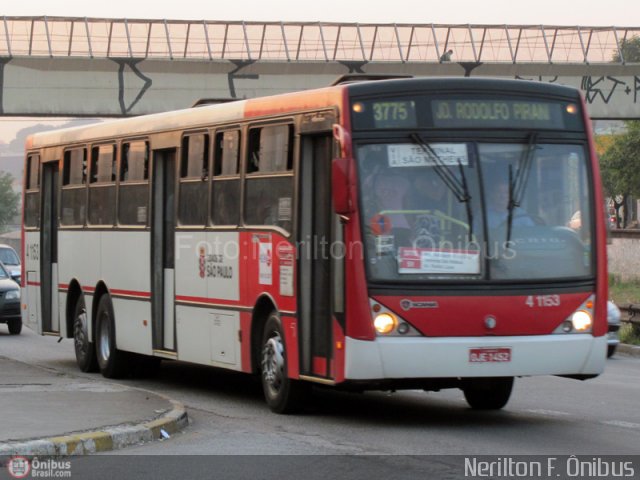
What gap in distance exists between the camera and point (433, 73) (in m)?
46.1

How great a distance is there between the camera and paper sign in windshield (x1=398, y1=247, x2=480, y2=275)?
1252 cm

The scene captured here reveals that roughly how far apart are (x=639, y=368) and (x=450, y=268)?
9920 millimetres

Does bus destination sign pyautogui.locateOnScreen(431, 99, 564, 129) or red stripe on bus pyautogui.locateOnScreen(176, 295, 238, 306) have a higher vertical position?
bus destination sign pyautogui.locateOnScreen(431, 99, 564, 129)

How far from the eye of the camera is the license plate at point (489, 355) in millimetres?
12484

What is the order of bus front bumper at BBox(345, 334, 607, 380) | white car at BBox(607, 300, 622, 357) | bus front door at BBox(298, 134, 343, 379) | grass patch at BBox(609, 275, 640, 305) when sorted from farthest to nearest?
grass patch at BBox(609, 275, 640, 305) < white car at BBox(607, 300, 622, 357) < bus front door at BBox(298, 134, 343, 379) < bus front bumper at BBox(345, 334, 607, 380)

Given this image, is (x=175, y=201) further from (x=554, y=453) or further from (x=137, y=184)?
(x=554, y=453)

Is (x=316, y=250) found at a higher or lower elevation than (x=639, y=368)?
higher

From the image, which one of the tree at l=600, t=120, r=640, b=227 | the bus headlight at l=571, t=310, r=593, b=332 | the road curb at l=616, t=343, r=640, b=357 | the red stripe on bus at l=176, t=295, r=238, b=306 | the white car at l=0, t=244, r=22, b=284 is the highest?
the tree at l=600, t=120, r=640, b=227

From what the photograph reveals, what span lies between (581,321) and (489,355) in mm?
879

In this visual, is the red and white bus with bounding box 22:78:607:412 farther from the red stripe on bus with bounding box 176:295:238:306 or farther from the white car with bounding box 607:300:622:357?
the white car with bounding box 607:300:622:357

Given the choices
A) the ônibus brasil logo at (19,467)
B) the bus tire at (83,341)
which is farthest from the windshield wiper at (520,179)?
the bus tire at (83,341)

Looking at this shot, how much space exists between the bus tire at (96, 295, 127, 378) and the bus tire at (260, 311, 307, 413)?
15.2 feet


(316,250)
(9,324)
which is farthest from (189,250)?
(9,324)

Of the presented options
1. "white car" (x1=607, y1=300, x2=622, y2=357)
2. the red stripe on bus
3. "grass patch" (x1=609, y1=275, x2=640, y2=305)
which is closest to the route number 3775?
the red stripe on bus
